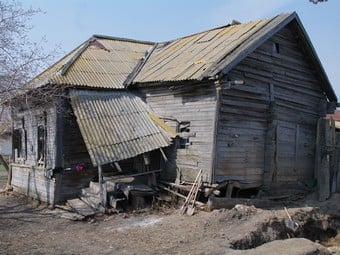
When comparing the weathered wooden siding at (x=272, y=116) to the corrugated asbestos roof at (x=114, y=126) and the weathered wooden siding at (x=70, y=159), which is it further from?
the weathered wooden siding at (x=70, y=159)

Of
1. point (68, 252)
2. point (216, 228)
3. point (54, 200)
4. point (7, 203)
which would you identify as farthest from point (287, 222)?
point (7, 203)

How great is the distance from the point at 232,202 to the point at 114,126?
4406 mm

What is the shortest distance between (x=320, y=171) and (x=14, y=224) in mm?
10682

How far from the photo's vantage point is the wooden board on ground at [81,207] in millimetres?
12359

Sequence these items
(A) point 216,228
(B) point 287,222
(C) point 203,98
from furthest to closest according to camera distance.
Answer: (C) point 203,98
(B) point 287,222
(A) point 216,228

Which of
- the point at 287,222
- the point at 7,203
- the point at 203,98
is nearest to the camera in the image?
the point at 287,222

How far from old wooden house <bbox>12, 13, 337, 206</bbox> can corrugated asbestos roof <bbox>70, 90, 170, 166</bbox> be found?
36mm

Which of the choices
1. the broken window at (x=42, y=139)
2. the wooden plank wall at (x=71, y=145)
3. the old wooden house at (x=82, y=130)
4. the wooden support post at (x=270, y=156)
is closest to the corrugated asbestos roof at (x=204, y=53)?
the old wooden house at (x=82, y=130)

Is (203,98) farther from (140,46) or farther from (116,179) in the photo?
(140,46)

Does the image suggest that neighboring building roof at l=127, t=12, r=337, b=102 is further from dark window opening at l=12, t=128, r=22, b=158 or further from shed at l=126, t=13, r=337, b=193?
dark window opening at l=12, t=128, r=22, b=158

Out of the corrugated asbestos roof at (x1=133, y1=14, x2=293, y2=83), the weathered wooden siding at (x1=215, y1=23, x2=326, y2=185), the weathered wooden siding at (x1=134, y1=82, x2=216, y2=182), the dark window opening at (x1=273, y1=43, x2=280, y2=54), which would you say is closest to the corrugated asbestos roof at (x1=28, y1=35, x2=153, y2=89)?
the corrugated asbestos roof at (x1=133, y1=14, x2=293, y2=83)

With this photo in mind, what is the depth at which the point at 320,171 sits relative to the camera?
1575 centimetres

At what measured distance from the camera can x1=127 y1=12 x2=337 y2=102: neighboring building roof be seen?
1276 centimetres

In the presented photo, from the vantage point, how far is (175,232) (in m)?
10.6
